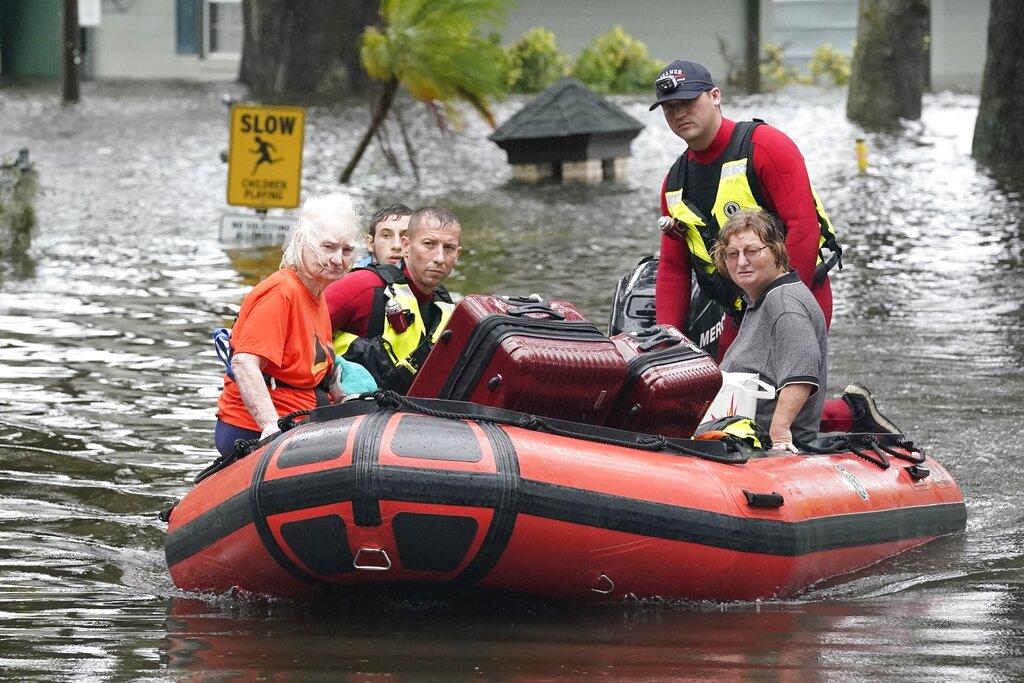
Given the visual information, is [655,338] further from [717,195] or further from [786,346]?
[717,195]

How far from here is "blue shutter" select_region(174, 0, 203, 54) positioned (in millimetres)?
27234

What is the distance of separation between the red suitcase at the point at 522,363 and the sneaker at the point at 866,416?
166 cm

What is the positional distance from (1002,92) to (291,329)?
1433cm

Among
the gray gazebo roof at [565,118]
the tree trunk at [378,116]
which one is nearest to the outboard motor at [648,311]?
the tree trunk at [378,116]

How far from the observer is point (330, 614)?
5.26m

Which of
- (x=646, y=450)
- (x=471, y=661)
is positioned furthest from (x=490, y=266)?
(x=471, y=661)

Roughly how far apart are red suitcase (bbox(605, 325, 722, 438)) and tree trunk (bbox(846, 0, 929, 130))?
1673cm

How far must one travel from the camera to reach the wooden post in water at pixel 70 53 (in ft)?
69.7

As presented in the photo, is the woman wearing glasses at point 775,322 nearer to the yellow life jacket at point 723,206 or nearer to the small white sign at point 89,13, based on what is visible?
the yellow life jacket at point 723,206

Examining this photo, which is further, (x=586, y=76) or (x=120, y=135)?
(x=586, y=76)

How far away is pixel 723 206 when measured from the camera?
669 cm

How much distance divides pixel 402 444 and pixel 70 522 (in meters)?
2.15

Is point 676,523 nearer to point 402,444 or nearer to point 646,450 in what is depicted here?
point 646,450

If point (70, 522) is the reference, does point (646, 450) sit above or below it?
above
